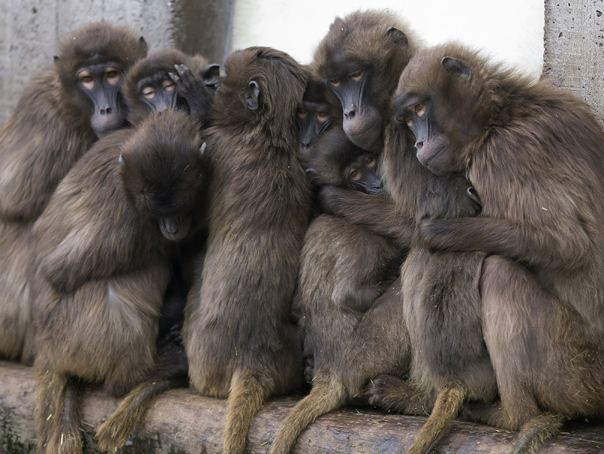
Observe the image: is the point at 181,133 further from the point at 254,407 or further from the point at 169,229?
the point at 254,407

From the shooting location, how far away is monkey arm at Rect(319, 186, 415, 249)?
5.40 m

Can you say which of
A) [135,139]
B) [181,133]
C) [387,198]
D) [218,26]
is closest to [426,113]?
[387,198]

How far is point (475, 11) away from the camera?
6.81 meters

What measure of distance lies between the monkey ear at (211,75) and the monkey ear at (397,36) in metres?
1.65

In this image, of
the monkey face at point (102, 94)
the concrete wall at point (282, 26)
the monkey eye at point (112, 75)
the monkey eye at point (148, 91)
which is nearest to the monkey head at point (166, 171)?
the monkey eye at point (148, 91)

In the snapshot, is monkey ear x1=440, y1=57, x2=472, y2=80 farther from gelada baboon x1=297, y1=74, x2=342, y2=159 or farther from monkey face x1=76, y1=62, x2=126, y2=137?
monkey face x1=76, y1=62, x2=126, y2=137

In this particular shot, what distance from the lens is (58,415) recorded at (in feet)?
18.4

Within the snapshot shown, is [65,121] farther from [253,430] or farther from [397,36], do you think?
[253,430]

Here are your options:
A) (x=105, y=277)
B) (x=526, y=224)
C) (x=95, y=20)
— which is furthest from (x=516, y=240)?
(x=95, y=20)

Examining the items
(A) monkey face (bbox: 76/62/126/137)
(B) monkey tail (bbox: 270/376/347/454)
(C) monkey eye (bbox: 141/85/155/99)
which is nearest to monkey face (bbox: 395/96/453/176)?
(B) monkey tail (bbox: 270/376/347/454)

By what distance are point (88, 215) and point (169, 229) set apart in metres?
0.78

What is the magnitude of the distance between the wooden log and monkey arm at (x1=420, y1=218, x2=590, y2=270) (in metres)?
1.11

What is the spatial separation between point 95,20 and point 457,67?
504cm

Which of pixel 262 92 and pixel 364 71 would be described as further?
pixel 262 92
